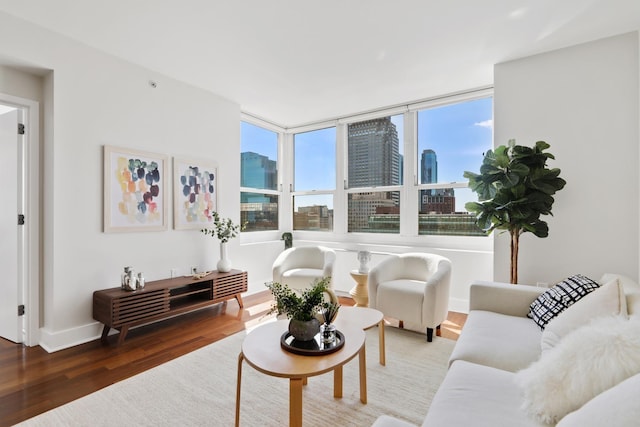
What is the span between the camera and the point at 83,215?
2.92 meters

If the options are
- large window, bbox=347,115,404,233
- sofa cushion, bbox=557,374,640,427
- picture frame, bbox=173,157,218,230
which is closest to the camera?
sofa cushion, bbox=557,374,640,427

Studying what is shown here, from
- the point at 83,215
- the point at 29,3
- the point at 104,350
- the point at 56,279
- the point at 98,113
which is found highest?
the point at 29,3

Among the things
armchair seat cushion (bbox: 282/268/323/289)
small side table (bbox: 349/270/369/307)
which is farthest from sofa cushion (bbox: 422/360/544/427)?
armchair seat cushion (bbox: 282/268/323/289)

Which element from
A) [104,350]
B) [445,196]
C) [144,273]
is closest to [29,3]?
[144,273]

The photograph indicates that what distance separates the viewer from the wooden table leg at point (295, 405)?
4.90 ft

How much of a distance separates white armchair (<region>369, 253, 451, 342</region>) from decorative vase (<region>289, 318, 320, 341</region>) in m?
1.46

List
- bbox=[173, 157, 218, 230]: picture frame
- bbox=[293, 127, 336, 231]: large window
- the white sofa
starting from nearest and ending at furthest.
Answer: the white sofa
bbox=[173, 157, 218, 230]: picture frame
bbox=[293, 127, 336, 231]: large window

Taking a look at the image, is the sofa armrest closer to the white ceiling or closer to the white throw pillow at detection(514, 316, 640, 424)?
the white throw pillow at detection(514, 316, 640, 424)

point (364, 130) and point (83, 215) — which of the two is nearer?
point (83, 215)

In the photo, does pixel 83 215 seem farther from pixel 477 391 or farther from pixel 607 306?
pixel 607 306

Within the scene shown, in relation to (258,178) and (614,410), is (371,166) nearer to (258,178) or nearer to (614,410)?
(258,178)

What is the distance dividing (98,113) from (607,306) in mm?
4129

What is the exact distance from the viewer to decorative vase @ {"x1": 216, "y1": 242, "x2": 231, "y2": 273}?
3891 mm

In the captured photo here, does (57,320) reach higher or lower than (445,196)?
lower
